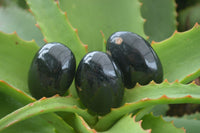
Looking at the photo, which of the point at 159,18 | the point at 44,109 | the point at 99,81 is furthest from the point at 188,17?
the point at 44,109

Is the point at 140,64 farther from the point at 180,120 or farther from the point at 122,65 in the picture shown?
the point at 180,120

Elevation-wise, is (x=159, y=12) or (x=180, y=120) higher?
(x=159, y=12)

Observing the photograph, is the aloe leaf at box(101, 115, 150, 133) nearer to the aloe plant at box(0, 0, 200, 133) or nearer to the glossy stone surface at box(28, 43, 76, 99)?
the aloe plant at box(0, 0, 200, 133)

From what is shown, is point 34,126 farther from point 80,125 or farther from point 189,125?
point 189,125

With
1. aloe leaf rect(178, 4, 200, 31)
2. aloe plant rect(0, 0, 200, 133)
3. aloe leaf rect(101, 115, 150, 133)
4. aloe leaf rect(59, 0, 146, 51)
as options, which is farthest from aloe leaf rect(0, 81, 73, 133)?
aloe leaf rect(178, 4, 200, 31)

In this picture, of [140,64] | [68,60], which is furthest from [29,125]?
[140,64]
